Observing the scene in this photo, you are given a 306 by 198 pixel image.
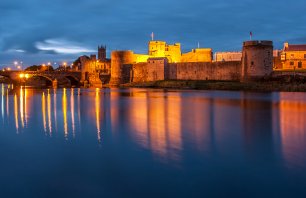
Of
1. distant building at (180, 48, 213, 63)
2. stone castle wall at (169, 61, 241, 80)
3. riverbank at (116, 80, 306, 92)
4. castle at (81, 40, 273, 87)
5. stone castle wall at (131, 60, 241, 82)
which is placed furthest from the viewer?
distant building at (180, 48, 213, 63)

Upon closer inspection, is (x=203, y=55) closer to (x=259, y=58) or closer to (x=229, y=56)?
(x=229, y=56)

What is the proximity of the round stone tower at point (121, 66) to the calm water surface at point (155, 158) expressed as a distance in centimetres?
3290

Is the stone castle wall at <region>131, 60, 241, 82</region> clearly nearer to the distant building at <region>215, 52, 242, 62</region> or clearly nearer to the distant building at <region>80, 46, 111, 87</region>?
the distant building at <region>80, 46, 111, 87</region>

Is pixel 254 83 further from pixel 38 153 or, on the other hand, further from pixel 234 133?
pixel 38 153

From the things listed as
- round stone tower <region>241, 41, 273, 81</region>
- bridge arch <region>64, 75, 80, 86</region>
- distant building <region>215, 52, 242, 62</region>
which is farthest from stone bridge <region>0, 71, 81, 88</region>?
round stone tower <region>241, 41, 273, 81</region>

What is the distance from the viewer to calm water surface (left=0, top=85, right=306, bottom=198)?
19.1ft

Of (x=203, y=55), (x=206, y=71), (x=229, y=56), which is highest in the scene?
(x=229, y=56)

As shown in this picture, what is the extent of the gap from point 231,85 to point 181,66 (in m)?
9.00

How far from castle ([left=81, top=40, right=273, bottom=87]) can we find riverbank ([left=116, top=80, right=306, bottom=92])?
0.92 m

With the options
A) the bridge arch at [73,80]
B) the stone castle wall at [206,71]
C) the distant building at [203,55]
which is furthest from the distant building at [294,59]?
the bridge arch at [73,80]

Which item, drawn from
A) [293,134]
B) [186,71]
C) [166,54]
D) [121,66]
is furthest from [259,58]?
[166,54]

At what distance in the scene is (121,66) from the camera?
1826 inches

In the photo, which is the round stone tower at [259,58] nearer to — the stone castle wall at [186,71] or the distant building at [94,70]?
the stone castle wall at [186,71]

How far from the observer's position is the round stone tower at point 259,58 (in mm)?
29672
